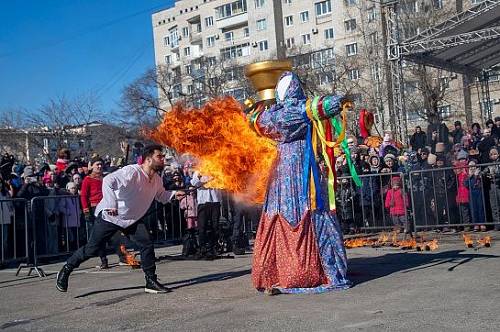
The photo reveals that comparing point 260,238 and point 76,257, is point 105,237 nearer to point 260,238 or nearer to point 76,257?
point 76,257

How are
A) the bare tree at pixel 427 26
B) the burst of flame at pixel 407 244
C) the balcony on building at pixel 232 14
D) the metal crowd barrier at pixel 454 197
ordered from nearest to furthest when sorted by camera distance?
the burst of flame at pixel 407 244, the metal crowd barrier at pixel 454 197, the bare tree at pixel 427 26, the balcony on building at pixel 232 14

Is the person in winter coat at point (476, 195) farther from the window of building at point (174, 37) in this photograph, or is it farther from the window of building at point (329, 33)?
the window of building at point (174, 37)

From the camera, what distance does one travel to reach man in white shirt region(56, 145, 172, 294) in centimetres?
791

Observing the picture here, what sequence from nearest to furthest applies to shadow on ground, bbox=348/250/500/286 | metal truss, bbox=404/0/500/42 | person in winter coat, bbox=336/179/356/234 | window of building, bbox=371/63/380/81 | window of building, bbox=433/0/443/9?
shadow on ground, bbox=348/250/500/286, person in winter coat, bbox=336/179/356/234, metal truss, bbox=404/0/500/42, window of building, bbox=433/0/443/9, window of building, bbox=371/63/380/81

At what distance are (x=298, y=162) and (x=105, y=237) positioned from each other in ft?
8.56

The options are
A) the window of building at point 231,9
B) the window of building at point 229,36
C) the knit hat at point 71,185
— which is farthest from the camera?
the window of building at point 229,36

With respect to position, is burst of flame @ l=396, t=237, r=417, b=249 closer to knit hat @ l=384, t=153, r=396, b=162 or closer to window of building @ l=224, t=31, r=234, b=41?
knit hat @ l=384, t=153, r=396, b=162

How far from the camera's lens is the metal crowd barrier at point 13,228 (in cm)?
1184

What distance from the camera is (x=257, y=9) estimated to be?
6656 cm

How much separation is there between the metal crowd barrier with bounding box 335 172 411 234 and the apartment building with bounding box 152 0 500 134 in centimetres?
2330

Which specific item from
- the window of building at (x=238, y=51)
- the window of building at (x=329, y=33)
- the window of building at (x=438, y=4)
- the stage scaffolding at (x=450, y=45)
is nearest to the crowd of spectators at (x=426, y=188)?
the stage scaffolding at (x=450, y=45)

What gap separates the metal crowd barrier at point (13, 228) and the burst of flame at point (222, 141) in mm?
4990

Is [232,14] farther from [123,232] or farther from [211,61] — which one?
[123,232]

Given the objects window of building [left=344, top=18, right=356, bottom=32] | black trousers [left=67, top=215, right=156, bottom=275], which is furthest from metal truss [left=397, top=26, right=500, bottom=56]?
window of building [left=344, top=18, right=356, bottom=32]
